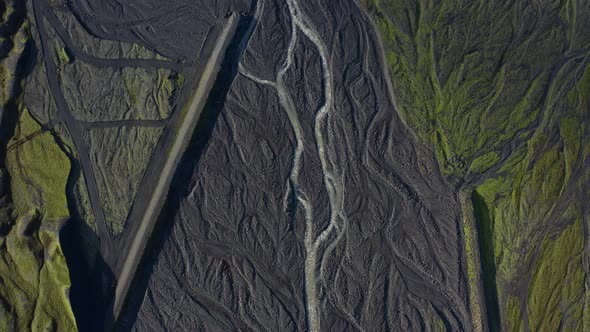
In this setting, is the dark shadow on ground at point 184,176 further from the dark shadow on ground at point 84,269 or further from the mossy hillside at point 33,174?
the mossy hillside at point 33,174

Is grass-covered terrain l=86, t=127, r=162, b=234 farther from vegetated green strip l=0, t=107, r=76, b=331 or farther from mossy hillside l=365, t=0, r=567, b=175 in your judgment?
mossy hillside l=365, t=0, r=567, b=175

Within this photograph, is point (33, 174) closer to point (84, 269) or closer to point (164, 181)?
point (84, 269)

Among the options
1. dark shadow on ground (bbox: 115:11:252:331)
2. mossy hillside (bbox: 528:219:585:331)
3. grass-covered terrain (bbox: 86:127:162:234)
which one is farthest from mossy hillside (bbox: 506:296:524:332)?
grass-covered terrain (bbox: 86:127:162:234)

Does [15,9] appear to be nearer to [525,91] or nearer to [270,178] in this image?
[270,178]

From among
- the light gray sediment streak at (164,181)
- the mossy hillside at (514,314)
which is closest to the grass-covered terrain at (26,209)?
the light gray sediment streak at (164,181)

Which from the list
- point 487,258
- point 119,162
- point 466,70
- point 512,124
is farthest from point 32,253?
point 512,124

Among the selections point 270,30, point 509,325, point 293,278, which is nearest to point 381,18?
point 270,30
